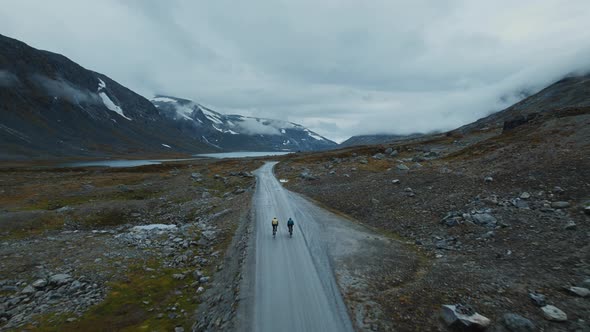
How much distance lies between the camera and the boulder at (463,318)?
12.1m

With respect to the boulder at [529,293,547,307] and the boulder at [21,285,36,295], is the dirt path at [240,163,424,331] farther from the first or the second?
the boulder at [21,285,36,295]

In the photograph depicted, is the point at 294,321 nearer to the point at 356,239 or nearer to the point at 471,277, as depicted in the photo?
the point at 471,277

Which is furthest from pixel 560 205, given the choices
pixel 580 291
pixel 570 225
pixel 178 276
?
pixel 178 276

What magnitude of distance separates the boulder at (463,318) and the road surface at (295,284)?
4.37 meters

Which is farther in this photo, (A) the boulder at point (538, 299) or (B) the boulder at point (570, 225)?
(B) the boulder at point (570, 225)

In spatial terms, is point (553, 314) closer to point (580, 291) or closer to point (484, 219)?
point (580, 291)

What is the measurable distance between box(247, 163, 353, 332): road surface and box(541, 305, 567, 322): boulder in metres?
8.41

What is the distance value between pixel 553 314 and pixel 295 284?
39.2 feet

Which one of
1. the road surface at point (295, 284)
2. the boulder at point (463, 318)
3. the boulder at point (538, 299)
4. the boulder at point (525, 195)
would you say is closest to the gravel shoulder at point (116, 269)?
the road surface at point (295, 284)

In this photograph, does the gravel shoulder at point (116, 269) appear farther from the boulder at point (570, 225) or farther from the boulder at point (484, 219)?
the boulder at point (570, 225)

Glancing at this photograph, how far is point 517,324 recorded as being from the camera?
39.0 ft

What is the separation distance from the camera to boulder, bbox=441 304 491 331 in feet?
39.6

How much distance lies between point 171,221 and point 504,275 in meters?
35.1

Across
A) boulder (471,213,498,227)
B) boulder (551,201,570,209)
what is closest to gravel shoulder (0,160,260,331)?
boulder (471,213,498,227)
